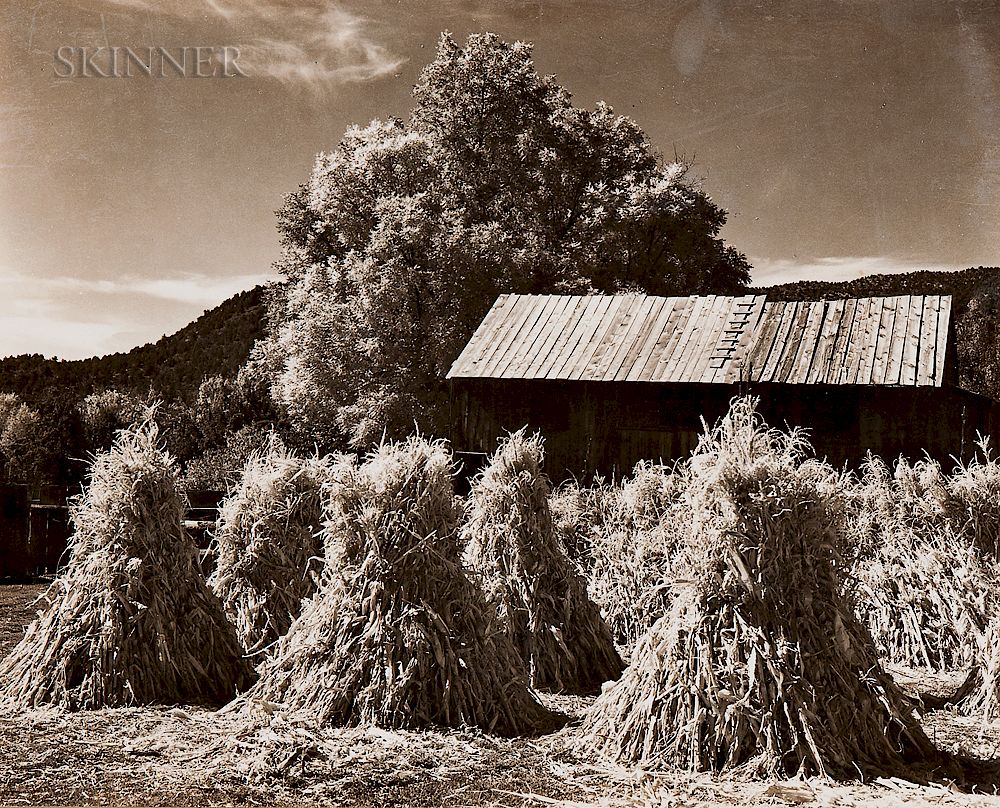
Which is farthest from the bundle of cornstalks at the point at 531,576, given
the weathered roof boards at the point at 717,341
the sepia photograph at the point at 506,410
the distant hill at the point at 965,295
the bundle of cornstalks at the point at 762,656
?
the distant hill at the point at 965,295

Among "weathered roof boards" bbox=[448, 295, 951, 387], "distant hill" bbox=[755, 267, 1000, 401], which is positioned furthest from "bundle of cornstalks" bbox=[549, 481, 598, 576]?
"distant hill" bbox=[755, 267, 1000, 401]

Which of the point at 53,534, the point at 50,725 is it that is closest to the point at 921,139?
the point at 53,534

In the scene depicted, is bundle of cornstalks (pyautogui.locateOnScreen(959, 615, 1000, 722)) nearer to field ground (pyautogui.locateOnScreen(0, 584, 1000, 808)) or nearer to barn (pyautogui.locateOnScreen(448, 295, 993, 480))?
field ground (pyautogui.locateOnScreen(0, 584, 1000, 808))

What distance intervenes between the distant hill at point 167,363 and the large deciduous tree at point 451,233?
344 inches

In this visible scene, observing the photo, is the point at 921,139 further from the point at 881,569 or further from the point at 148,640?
the point at 148,640

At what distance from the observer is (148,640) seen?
6.79m

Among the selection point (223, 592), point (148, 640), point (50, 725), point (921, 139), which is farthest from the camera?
point (921, 139)

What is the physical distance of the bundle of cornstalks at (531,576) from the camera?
752cm

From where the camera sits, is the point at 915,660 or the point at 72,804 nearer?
the point at 72,804

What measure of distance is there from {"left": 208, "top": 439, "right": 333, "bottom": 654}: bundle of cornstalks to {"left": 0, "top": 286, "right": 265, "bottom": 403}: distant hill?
2956 cm

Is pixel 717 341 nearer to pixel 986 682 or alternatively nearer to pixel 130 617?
pixel 986 682

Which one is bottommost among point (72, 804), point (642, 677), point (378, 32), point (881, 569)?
point (72, 804)

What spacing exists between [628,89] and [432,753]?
81.7 feet

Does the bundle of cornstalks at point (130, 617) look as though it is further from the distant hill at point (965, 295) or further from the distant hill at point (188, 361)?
the distant hill at point (188, 361)
